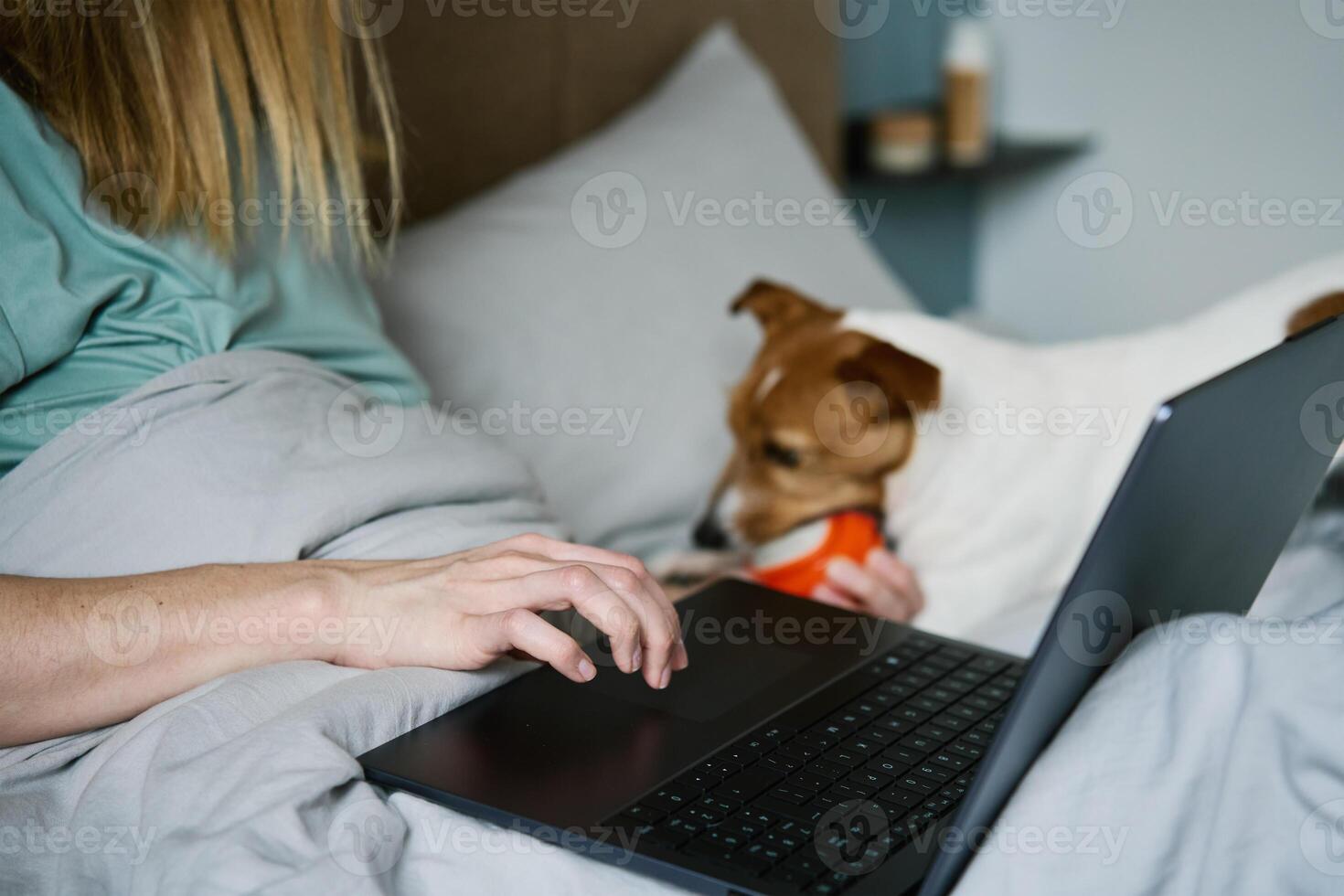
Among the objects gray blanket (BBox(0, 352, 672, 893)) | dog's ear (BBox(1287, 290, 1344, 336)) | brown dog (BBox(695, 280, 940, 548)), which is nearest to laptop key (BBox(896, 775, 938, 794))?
gray blanket (BBox(0, 352, 672, 893))

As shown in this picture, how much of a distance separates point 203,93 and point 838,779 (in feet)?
2.51

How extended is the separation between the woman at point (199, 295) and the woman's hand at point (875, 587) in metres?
0.50

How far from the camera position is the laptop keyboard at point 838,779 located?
0.72 m

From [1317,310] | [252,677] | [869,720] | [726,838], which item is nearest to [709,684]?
[869,720]

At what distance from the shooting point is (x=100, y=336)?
0.99 meters

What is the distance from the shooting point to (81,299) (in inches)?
37.4

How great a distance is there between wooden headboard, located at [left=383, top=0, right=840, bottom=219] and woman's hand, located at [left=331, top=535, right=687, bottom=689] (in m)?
0.84

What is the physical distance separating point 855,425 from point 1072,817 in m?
0.92

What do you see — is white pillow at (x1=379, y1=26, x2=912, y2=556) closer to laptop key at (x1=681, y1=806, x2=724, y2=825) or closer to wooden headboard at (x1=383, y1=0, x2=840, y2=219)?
wooden headboard at (x1=383, y1=0, x2=840, y2=219)

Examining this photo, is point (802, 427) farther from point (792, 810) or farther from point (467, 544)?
point (792, 810)

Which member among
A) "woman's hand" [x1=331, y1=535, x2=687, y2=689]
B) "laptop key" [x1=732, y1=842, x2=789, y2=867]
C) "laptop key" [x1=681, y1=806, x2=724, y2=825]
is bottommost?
"laptop key" [x1=681, y1=806, x2=724, y2=825]

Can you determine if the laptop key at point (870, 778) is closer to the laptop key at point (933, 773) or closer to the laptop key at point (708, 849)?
the laptop key at point (933, 773)

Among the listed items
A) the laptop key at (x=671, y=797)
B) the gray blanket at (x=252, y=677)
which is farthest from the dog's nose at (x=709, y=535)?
the laptop key at (x=671, y=797)

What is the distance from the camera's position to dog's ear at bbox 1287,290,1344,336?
4.97 feet
